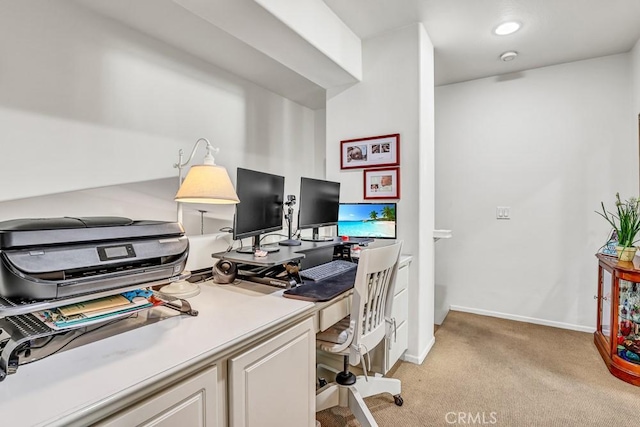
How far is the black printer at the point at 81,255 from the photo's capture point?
803 mm

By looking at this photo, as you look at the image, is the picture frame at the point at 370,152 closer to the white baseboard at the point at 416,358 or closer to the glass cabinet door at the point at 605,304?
the white baseboard at the point at 416,358

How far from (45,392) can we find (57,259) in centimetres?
31

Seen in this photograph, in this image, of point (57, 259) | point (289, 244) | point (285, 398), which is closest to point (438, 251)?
point (289, 244)

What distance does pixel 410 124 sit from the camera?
7.95 feet

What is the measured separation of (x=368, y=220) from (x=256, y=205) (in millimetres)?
1127

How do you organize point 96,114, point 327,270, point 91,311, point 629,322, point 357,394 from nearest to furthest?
point 91,311
point 357,394
point 327,270
point 96,114
point 629,322

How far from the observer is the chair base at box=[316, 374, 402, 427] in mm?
1686

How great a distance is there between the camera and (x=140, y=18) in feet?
6.80

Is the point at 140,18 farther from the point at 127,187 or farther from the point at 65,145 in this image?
the point at 127,187

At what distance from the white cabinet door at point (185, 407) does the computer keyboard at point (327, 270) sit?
793 mm

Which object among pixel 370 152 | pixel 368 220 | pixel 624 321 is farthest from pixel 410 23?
pixel 624 321

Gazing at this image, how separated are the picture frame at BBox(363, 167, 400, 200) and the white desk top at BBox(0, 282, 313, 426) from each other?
4.83 ft

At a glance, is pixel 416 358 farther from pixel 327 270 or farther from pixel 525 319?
pixel 525 319

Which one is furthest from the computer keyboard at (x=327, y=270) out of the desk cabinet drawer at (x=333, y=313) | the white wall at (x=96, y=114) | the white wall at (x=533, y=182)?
the white wall at (x=533, y=182)
